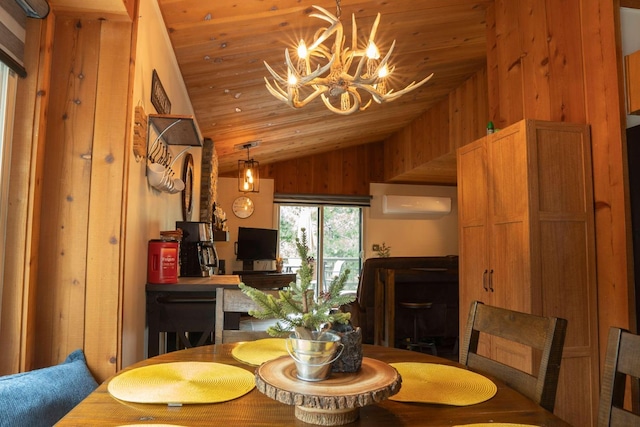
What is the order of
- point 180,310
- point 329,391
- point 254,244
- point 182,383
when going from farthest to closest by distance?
point 254,244
point 180,310
point 182,383
point 329,391

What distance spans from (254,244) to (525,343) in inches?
225

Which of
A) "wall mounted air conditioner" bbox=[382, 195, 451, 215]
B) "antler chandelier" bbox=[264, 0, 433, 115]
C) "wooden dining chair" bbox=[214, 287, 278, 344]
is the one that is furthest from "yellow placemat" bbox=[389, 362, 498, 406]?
"wall mounted air conditioner" bbox=[382, 195, 451, 215]

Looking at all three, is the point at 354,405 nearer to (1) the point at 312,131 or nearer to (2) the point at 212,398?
(2) the point at 212,398

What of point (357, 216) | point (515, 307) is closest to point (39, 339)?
point (515, 307)

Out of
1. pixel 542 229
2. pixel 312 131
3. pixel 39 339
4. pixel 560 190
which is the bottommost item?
pixel 39 339

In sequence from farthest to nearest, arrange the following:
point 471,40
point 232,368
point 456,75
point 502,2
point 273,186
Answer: point 273,186 < point 456,75 < point 471,40 < point 502,2 < point 232,368

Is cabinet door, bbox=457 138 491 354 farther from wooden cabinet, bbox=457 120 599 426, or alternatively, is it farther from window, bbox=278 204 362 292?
window, bbox=278 204 362 292

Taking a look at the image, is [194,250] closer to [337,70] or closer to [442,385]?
[337,70]

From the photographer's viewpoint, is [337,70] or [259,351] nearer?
[259,351]

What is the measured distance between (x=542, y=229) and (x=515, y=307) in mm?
476

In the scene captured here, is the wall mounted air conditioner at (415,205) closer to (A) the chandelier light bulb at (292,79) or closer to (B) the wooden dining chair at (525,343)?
A: (A) the chandelier light bulb at (292,79)

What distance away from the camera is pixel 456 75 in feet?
16.4

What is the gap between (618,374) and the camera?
102 centimetres

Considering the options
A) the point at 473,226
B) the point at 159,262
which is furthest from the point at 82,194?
the point at 473,226
